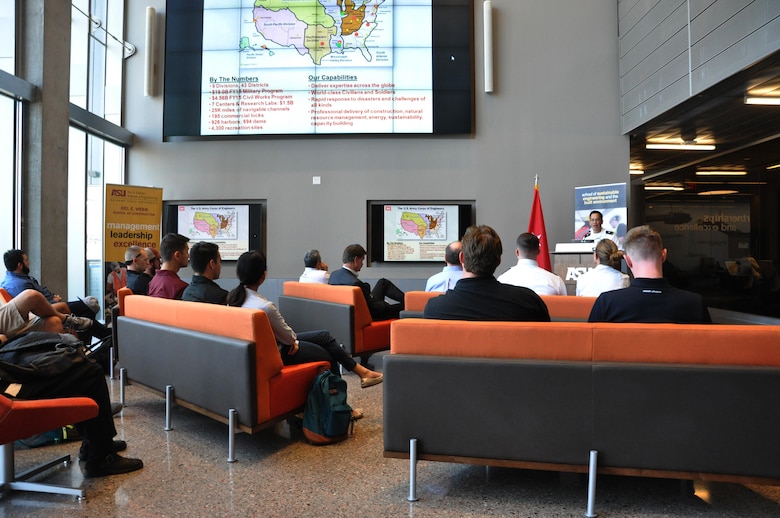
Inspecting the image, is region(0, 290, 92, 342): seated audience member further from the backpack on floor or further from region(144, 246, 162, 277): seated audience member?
region(144, 246, 162, 277): seated audience member

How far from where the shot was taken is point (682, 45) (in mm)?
5949

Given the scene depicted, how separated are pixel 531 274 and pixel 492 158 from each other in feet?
14.0

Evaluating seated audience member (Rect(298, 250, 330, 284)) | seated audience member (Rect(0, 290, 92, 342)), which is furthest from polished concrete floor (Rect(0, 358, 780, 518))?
seated audience member (Rect(298, 250, 330, 284))

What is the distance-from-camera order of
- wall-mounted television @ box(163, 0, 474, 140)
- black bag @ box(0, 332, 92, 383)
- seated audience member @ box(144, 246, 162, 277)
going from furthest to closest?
wall-mounted television @ box(163, 0, 474, 140)
seated audience member @ box(144, 246, 162, 277)
black bag @ box(0, 332, 92, 383)

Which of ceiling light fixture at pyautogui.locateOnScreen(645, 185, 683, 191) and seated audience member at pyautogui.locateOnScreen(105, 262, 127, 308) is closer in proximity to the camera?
seated audience member at pyautogui.locateOnScreen(105, 262, 127, 308)

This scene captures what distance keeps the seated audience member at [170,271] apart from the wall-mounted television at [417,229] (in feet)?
12.9

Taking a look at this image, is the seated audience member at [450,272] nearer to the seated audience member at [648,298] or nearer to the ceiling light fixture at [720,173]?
the seated audience member at [648,298]

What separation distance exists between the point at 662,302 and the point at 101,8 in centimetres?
852

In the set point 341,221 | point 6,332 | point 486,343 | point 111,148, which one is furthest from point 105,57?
point 486,343

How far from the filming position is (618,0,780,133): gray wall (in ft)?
15.6

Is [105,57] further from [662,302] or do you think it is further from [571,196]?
[662,302]

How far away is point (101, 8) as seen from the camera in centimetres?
766

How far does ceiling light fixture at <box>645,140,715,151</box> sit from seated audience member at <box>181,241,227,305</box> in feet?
23.7

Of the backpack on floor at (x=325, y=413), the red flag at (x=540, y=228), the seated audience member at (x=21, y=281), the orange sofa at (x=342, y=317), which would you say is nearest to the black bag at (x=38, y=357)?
the backpack on floor at (x=325, y=413)
